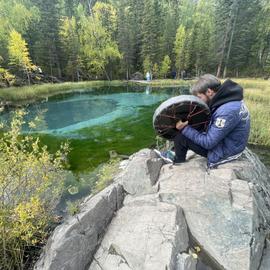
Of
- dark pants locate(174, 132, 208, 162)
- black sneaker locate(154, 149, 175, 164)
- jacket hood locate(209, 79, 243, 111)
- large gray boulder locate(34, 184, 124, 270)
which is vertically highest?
jacket hood locate(209, 79, 243, 111)

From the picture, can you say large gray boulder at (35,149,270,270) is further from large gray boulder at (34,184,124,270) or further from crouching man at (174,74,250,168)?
crouching man at (174,74,250,168)

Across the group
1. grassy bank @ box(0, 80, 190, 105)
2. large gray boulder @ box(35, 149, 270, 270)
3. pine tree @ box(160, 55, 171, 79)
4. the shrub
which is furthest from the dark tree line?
large gray boulder @ box(35, 149, 270, 270)

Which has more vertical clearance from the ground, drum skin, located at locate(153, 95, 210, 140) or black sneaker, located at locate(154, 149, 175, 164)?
drum skin, located at locate(153, 95, 210, 140)

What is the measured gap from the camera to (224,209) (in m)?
A: 2.89

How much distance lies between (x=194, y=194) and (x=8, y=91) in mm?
24312

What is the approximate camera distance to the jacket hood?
10.2ft

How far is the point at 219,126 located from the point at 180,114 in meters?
0.58

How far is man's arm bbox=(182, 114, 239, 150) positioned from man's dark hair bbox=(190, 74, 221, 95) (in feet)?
1.74

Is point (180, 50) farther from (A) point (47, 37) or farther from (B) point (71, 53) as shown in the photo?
(A) point (47, 37)

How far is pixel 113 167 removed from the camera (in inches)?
262

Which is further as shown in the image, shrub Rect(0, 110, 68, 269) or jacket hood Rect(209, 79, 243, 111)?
jacket hood Rect(209, 79, 243, 111)

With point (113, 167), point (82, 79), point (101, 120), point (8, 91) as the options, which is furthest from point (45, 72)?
point (113, 167)

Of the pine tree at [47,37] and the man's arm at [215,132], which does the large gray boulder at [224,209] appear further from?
the pine tree at [47,37]

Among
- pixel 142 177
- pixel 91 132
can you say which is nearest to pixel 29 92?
Result: pixel 91 132
